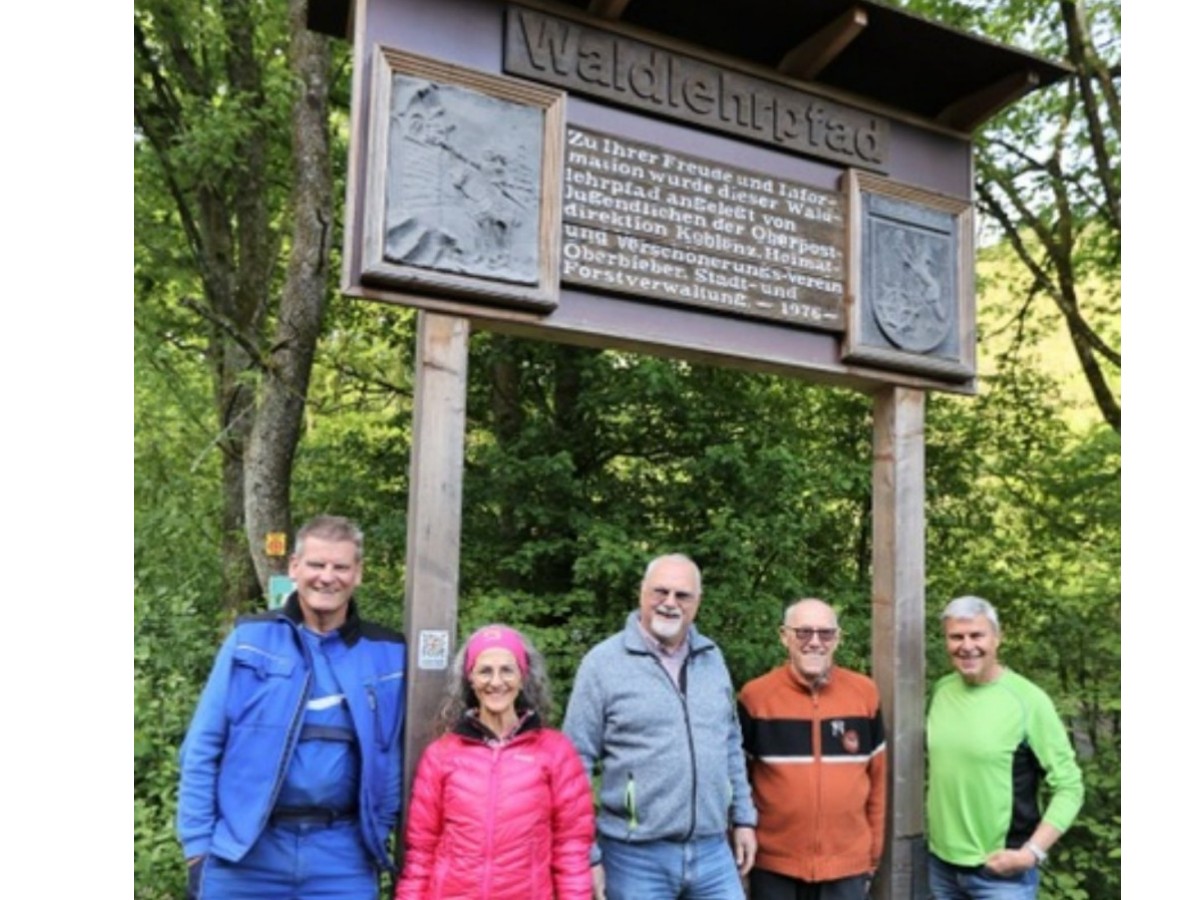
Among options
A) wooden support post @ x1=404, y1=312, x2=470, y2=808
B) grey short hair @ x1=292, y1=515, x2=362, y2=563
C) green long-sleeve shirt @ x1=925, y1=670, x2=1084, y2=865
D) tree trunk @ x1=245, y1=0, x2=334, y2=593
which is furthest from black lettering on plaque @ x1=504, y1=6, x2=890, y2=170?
tree trunk @ x1=245, y1=0, x2=334, y2=593

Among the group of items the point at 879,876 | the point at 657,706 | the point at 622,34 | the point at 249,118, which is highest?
the point at 249,118

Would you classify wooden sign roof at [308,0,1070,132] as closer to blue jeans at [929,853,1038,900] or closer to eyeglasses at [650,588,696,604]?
eyeglasses at [650,588,696,604]

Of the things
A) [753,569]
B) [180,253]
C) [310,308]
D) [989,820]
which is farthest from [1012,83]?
[180,253]

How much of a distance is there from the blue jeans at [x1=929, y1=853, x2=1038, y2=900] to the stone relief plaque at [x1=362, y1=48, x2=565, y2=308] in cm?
256

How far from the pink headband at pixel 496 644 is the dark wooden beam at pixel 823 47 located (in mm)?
2725

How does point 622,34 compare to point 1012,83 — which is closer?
point 622,34

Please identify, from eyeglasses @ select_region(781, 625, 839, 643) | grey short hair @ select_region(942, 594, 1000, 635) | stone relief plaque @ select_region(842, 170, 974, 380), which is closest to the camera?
eyeglasses @ select_region(781, 625, 839, 643)

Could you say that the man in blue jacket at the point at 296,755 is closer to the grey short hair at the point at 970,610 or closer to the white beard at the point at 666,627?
the white beard at the point at 666,627

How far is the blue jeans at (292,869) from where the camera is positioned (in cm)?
295

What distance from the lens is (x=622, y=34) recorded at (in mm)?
4098

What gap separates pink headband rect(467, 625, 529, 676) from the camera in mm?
3193

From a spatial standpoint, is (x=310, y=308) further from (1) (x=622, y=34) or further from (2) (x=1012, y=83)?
(2) (x=1012, y=83)

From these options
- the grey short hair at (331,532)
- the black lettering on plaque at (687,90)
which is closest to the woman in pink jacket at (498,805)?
the grey short hair at (331,532)

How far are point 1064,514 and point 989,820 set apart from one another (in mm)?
6767
